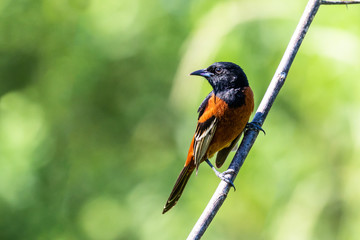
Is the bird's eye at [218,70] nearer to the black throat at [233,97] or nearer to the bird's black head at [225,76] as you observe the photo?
the bird's black head at [225,76]

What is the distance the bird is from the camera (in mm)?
3299

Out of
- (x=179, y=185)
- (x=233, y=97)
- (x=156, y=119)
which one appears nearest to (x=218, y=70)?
(x=233, y=97)

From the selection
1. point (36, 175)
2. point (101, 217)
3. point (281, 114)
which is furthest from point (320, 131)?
point (36, 175)

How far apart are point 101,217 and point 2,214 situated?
0.81 metres

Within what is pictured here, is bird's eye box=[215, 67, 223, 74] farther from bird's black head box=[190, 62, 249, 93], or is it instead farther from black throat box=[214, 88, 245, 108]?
black throat box=[214, 88, 245, 108]

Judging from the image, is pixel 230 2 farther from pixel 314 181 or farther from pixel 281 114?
pixel 314 181

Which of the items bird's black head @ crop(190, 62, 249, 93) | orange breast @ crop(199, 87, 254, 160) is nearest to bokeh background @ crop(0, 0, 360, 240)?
bird's black head @ crop(190, 62, 249, 93)

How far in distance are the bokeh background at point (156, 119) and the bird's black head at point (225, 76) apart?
1.47 ft

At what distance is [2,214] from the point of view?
4.32 meters

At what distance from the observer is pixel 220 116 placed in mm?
3363

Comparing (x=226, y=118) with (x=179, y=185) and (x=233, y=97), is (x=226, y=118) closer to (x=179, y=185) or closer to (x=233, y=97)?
(x=233, y=97)

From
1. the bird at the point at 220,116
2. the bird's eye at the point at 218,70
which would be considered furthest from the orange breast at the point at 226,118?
the bird's eye at the point at 218,70

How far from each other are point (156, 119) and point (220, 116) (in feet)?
4.45

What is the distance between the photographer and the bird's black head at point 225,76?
341 cm
